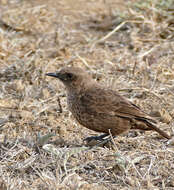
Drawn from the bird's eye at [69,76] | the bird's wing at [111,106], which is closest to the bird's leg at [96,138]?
the bird's wing at [111,106]

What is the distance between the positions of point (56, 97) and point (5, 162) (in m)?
2.12

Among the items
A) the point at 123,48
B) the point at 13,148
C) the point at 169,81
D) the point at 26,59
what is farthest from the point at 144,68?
the point at 13,148

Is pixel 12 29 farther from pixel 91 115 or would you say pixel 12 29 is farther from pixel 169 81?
pixel 91 115

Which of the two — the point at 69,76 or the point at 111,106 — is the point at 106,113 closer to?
the point at 111,106

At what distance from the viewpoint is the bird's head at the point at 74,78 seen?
598cm

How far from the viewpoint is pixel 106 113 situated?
5.62 meters

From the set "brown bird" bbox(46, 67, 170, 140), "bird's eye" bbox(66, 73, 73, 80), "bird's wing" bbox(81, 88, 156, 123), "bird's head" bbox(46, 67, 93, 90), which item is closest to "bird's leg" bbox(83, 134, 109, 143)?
"brown bird" bbox(46, 67, 170, 140)

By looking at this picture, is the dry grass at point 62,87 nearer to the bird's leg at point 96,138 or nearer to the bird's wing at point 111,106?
the bird's leg at point 96,138

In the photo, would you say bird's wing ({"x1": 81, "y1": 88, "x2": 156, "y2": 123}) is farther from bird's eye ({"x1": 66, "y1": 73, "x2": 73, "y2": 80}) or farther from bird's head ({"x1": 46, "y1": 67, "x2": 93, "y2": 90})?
bird's eye ({"x1": 66, "y1": 73, "x2": 73, "y2": 80})

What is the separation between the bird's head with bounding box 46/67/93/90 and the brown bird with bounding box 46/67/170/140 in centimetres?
14

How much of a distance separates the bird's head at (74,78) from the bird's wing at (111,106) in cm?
24

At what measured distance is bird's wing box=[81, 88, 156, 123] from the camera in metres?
5.61

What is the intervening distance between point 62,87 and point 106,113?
1.91 metres

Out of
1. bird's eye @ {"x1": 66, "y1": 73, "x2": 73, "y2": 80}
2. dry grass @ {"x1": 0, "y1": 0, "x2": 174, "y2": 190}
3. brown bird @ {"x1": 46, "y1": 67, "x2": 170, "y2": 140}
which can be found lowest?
dry grass @ {"x1": 0, "y1": 0, "x2": 174, "y2": 190}
